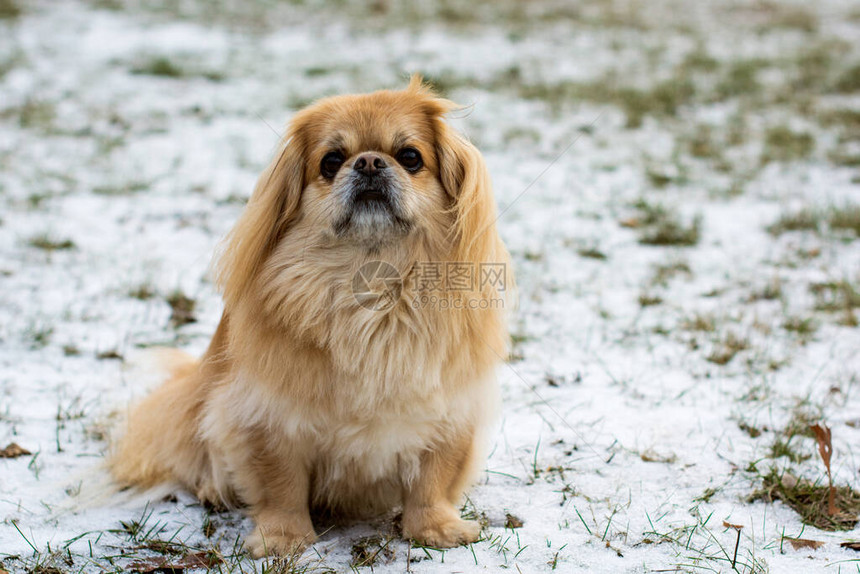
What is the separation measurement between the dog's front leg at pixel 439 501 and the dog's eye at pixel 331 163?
933 mm

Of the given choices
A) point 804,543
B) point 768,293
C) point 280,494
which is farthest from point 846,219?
point 280,494

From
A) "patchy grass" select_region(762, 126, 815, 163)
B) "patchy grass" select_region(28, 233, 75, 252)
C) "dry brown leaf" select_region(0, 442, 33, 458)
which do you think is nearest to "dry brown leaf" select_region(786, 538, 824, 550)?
"dry brown leaf" select_region(0, 442, 33, 458)

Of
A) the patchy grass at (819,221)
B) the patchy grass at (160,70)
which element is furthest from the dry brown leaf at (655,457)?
the patchy grass at (160,70)

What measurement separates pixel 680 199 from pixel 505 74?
3475 mm

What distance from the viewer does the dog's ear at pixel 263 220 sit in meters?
2.37

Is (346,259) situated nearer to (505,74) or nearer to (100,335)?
(100,335)

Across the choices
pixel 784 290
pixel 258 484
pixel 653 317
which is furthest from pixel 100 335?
pixel 784 290

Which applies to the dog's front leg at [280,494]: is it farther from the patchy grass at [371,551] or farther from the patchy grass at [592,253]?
the patchy grass at [592,253]

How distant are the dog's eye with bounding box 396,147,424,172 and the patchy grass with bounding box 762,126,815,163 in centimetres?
497

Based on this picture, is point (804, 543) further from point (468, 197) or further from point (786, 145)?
point (786, 145)

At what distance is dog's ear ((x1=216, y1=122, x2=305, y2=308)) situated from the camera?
7.78 feet

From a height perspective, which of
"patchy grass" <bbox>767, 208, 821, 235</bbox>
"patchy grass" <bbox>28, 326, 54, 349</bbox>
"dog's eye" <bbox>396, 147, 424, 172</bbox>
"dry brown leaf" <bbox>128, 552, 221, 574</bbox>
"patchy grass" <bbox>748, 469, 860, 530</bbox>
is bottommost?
"dry brown leaf" <bbox>128, 552, 221, 574</bbox>

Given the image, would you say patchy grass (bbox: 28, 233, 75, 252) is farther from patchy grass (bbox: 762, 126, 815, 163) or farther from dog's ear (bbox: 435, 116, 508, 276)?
patchy grass (bbox: 762, 126, 815, 163)

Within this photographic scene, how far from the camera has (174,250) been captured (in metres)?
4.72
